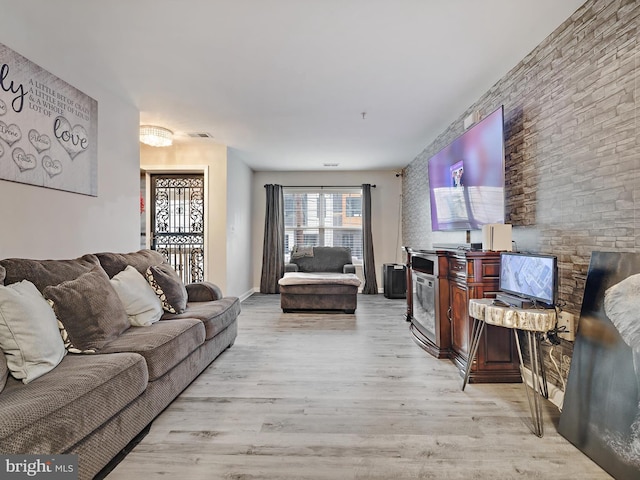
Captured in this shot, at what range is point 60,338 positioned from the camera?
175 centimetres

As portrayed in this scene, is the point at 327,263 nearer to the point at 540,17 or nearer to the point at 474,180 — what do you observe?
the point at 474,180

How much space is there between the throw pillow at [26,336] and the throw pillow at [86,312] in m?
0.14

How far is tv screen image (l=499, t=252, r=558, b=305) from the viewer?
1.91 m

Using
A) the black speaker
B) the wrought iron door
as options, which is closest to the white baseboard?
the wrought iron door

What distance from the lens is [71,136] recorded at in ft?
8.76

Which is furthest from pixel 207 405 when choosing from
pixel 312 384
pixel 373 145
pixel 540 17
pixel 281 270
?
pixel 281 270

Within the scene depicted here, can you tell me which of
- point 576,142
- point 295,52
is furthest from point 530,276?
point 295,52

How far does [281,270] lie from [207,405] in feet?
15.1

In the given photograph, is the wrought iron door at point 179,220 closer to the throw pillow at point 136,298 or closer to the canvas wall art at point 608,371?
the throw pillow at point 136,298

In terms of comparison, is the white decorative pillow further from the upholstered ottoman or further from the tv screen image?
the upholstered ottoman

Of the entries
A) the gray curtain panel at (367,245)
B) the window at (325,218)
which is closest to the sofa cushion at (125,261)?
the window at (325,218)

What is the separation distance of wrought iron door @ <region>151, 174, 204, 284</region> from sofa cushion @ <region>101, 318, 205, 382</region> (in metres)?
3.05

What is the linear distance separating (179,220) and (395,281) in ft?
12.2
